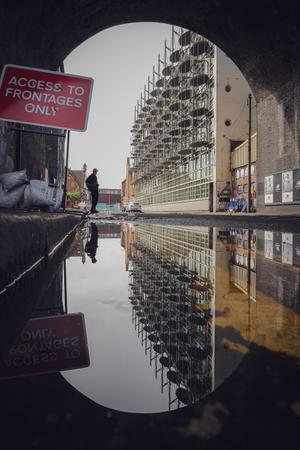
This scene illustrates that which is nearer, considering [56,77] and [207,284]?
[207,284]

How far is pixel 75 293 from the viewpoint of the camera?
6.23ft

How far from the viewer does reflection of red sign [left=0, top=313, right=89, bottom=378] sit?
0.93m

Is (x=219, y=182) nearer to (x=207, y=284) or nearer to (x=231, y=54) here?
(x=231, y=54)

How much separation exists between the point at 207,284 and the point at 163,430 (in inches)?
60.2

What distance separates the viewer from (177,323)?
135 centimetres

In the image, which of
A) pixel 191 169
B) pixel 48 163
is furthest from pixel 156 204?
pixel 48 163

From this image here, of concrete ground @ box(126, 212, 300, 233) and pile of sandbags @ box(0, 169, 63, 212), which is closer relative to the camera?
pile of sandbags @ box(0, 169, 63, 212)

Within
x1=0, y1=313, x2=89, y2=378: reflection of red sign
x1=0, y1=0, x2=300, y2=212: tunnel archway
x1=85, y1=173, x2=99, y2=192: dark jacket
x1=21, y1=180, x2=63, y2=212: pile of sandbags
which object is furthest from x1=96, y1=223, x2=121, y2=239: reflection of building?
x1=0, y1=313, x2=89, y2=378: reflection of red sign

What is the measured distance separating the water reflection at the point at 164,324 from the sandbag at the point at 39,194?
26.5 inches

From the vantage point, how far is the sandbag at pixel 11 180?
96.3 inches

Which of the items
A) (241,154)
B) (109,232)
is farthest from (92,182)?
(241,154)

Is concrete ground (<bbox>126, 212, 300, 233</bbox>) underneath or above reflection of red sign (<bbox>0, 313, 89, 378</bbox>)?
above

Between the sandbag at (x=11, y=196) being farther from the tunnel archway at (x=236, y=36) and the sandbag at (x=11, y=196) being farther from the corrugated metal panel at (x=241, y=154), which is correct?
the corrugated metal panel at (x=241, y=154)

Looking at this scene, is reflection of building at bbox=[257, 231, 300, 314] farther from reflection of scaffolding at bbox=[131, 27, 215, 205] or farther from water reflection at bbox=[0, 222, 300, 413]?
reflection of scaffolding at bbox=[131, 27, 215, 205]
